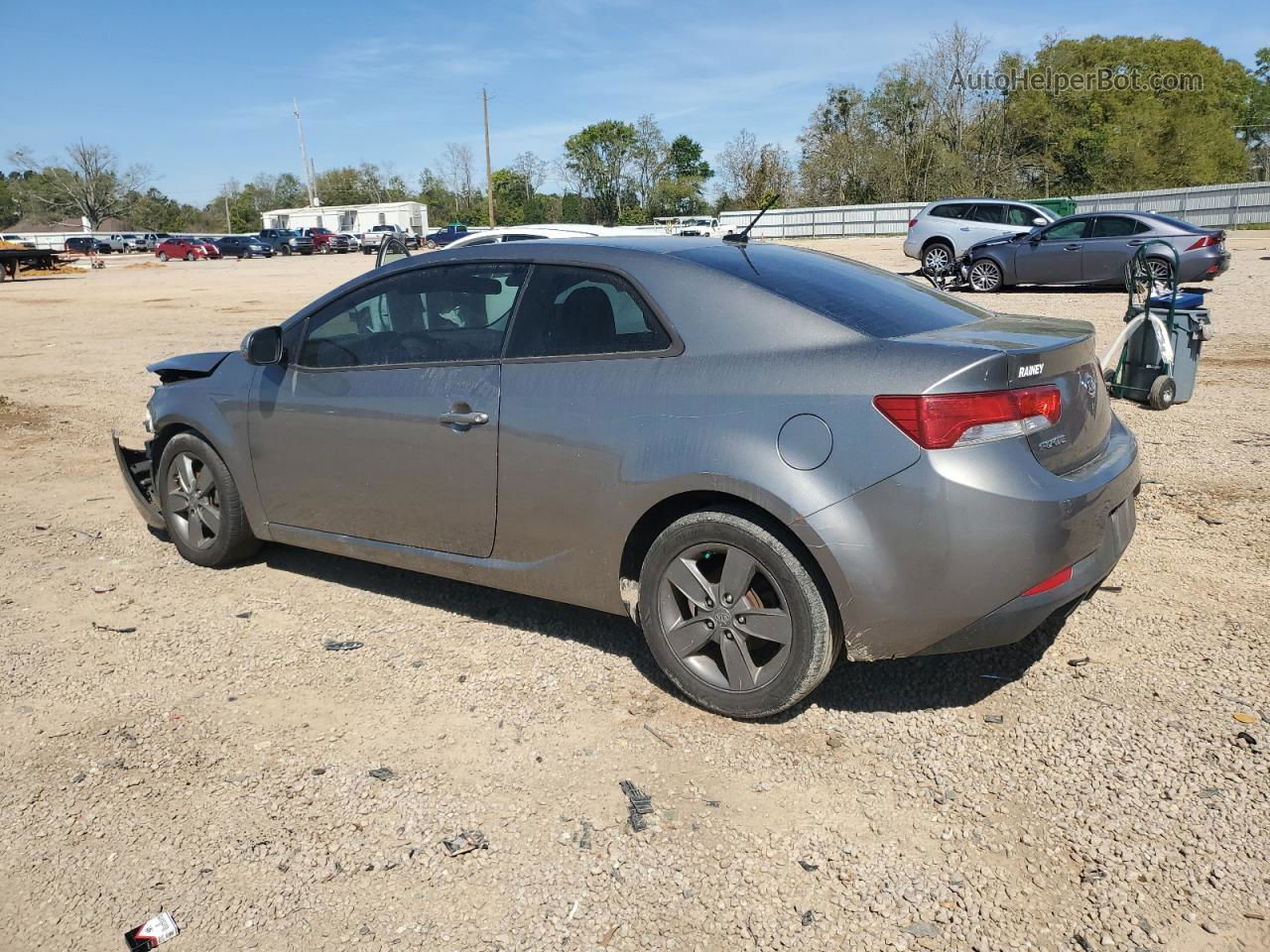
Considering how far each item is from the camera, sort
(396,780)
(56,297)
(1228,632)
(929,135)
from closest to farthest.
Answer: (396,780), (1228,632), (56,297), (929,135)

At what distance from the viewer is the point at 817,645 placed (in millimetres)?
3168

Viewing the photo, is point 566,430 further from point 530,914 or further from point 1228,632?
point 1228,632

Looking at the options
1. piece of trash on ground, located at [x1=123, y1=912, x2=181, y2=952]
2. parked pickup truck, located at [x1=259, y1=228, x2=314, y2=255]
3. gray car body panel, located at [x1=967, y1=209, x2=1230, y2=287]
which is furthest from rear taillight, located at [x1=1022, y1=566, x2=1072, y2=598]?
parked pickup truck, located at [x1=259, y1=228, x2=314, y2=255]

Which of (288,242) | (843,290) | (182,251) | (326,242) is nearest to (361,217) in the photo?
(326,242)

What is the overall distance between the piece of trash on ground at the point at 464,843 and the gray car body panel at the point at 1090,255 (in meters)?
16.4

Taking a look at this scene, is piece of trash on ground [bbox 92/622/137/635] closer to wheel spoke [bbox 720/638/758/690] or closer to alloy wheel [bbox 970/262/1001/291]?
wheel spoke [bbox 720/638/758/690]

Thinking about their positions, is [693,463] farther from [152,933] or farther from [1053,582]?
[152,933]

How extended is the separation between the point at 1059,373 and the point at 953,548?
2.51ft

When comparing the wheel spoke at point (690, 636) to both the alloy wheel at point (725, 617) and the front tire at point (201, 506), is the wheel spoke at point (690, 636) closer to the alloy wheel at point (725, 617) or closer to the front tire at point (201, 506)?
the alloy wheel at point (725, 617)

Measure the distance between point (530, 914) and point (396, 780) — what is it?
31.6 inches

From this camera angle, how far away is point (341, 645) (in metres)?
4.16

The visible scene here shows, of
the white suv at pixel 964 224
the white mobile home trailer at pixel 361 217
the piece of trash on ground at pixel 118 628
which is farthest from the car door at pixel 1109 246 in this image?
the white mobile home trailer at pixel 361 217

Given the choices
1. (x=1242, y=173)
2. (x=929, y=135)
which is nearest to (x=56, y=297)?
(x=929, y=135)
